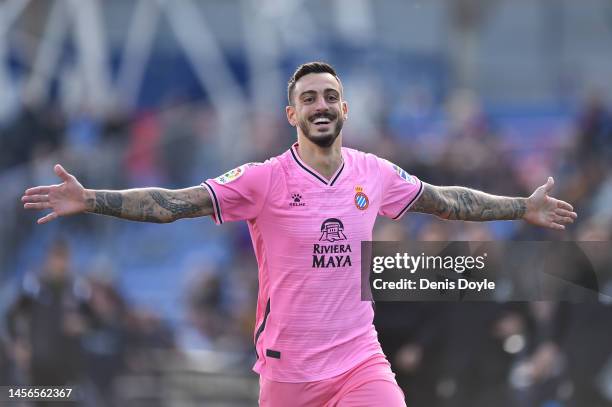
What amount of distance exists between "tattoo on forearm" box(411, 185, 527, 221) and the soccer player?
1.53 ft

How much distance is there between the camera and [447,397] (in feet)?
34.7

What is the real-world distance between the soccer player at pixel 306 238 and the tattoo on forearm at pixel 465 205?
0.47 meters

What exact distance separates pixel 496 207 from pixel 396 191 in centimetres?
67

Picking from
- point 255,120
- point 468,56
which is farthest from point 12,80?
point 468,56

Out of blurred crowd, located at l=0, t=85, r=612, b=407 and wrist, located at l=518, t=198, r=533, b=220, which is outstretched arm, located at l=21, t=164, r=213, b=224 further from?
blurred crowd, located at l=0, t=85, r=612, b=407

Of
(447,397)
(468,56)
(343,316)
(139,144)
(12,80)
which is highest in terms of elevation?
(468,56)

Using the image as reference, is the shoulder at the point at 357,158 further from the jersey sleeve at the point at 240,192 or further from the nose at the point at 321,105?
the jersey sleeve at the point at 240,192

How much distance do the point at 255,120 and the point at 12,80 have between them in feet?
11.4

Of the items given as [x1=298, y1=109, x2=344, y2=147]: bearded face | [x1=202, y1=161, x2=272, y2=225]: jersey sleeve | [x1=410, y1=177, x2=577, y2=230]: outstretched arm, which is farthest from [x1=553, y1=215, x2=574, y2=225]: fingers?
[x1=202, y1=161, x2=272, y2=225]: jersey sleeve

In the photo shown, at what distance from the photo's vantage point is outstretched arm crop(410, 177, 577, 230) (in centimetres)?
705

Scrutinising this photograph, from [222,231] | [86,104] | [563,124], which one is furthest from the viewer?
[563,124]

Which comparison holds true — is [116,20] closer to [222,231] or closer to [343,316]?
[222,231]

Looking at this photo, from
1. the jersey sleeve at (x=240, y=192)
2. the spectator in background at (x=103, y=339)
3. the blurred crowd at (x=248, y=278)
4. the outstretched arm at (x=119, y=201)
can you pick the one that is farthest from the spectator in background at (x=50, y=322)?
the jersey sleeve at (x=240, y=192)

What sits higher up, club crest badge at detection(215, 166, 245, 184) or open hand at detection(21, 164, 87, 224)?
club crest badge at detection(215, 166, 245, 184)
